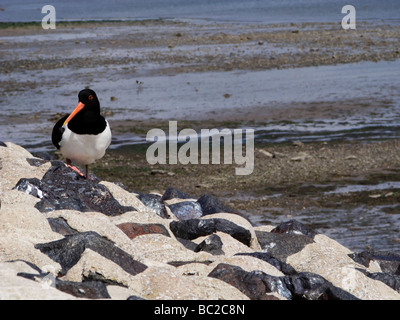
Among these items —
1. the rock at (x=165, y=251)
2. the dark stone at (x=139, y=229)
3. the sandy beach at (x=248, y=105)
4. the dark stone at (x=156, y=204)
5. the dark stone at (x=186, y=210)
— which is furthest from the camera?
the sandy beach at (x=248, y=105)

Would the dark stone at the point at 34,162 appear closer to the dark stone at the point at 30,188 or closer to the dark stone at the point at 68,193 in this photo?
the dark stone at the point at 68,193

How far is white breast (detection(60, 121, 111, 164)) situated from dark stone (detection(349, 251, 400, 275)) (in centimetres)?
318

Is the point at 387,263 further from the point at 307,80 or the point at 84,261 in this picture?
the point at 307,80

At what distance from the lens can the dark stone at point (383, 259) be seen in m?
7.74

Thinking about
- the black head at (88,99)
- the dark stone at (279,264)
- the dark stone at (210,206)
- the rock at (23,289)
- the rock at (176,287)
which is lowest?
the dark stone at (210,206)

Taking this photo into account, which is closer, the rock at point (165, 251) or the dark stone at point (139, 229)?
the rock at point (165, 251)

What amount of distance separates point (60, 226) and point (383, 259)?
3758mm

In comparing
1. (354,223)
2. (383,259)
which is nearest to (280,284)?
(383,259)

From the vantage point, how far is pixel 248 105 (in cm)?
2062

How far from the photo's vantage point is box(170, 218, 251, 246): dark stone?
786 centimetres

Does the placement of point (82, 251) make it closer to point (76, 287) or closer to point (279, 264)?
point (76, 287)

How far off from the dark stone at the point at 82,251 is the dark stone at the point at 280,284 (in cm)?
69

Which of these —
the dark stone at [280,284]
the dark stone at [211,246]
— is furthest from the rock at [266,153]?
the dark stone at [280,284]

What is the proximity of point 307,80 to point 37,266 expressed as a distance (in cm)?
1986
